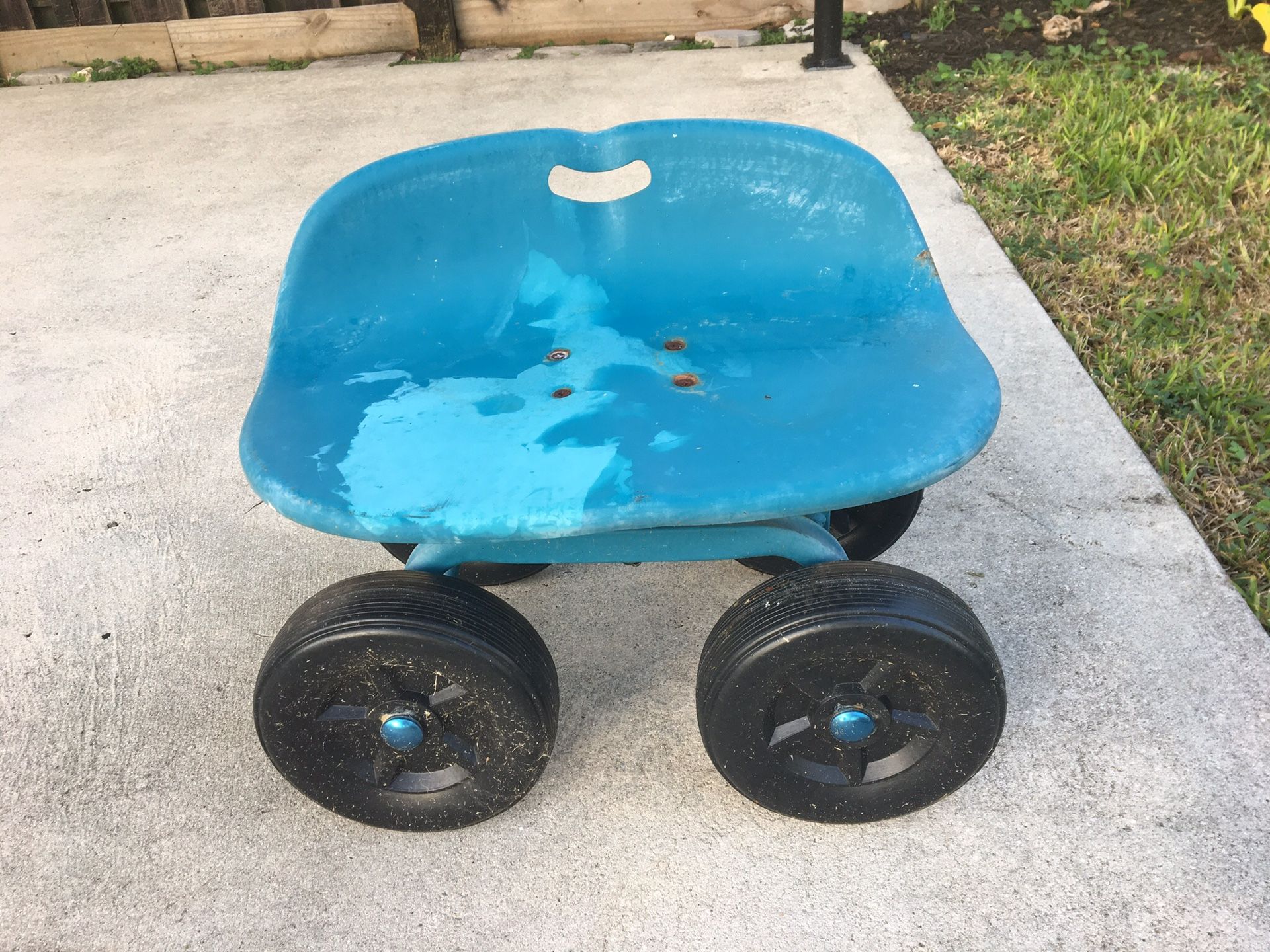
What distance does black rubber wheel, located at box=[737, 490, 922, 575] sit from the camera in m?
1.83

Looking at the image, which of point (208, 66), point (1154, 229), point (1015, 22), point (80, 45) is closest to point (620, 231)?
point (1154, 229)

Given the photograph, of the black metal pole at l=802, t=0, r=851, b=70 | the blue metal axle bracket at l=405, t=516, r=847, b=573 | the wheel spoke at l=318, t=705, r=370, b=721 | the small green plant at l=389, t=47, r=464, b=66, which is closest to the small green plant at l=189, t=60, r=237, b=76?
the small green plant at l=389, t=47, r=464, b=66

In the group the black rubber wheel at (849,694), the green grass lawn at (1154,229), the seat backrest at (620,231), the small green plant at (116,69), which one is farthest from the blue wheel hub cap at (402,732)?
the small green plant at (116,69)

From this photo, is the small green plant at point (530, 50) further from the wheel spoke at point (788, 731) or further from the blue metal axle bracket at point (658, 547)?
the wheel spoke at point (788, 731)

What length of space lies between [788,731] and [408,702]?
54 centimetres

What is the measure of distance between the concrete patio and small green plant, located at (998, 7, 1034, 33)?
199 cm

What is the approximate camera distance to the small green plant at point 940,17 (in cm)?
445

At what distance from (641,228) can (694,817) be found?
1026 millimetres

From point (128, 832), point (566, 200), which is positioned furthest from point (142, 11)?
point (128, 832)

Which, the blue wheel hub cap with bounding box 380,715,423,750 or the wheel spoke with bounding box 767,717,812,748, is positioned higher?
the blue wheel hub cap with bounding box 380,715,423,750

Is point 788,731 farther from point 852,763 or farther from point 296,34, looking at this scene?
point 296,34

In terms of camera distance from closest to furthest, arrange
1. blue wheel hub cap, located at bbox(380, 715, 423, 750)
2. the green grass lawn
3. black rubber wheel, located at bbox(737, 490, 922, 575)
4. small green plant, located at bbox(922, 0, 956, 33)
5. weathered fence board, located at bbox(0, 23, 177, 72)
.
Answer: blue wheel hub cap, located at bbox(380, 715, 423, 750)
black rubber wheel, located at bbox(737, 490, 922, 575)
the green grass lawn
small green plant, located at bbox(922, 0, 956, 33)
weathered fence board, located at bbox(0, 23, 177, 72)

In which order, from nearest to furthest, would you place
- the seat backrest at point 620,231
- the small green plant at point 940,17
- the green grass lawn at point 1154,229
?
the seat backrest at point 620,231
the green grass lawn at point 1154,229
the small green plant at point 940,17

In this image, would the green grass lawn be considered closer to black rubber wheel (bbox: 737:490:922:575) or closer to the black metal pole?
the black metal pole
